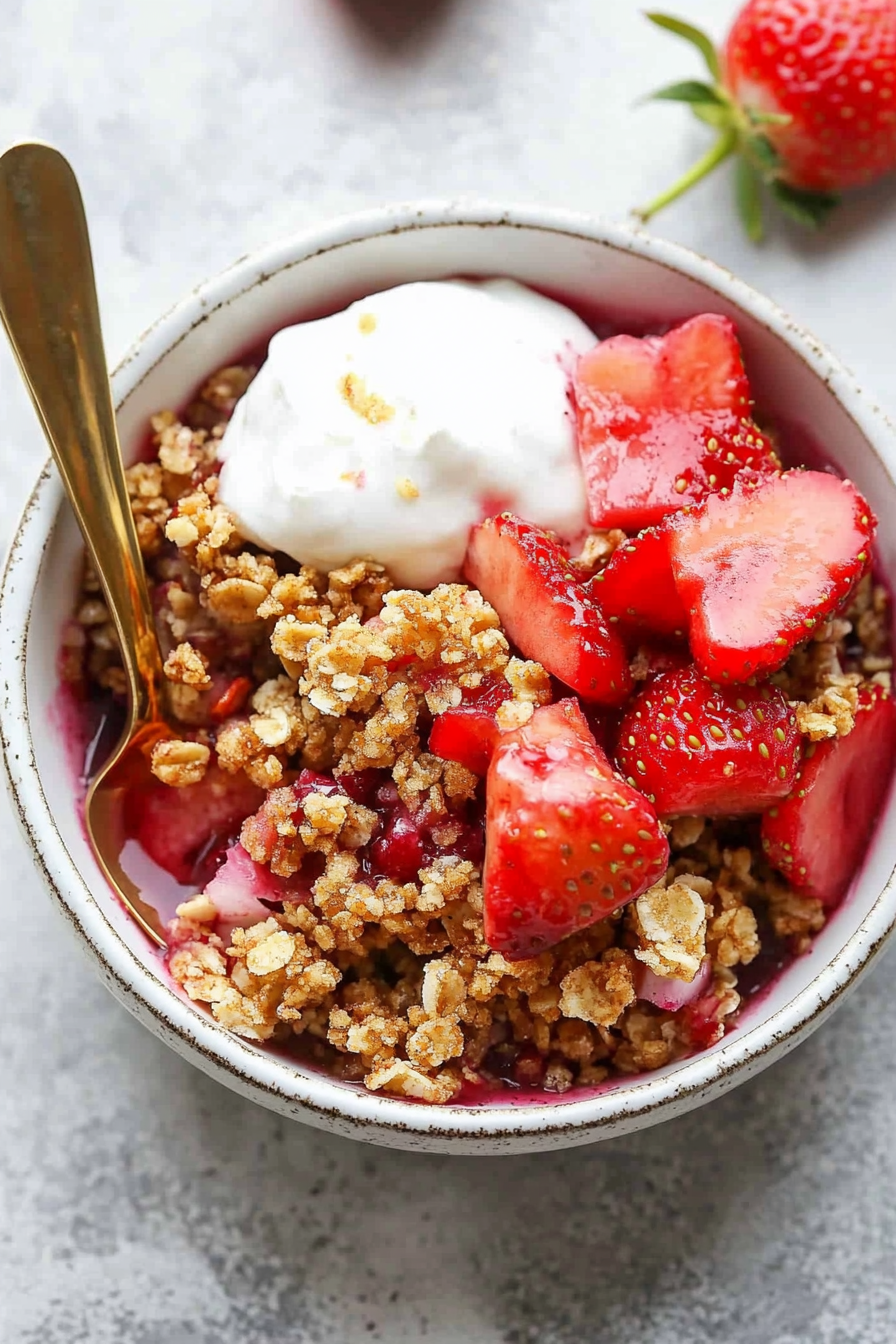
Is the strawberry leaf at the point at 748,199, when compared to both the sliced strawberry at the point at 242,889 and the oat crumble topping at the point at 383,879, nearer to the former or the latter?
the oat crumble topping at the point at 383,879

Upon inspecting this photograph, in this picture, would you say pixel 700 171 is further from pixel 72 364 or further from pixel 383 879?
pixel 383 879

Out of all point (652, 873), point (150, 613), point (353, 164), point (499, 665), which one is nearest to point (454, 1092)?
point (652, 873)

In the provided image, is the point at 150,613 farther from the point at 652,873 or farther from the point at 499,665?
the point at 652,873

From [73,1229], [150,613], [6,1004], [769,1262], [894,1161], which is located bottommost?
[73,1229]

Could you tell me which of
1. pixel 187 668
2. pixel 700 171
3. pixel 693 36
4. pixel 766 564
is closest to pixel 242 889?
pixel 187 668

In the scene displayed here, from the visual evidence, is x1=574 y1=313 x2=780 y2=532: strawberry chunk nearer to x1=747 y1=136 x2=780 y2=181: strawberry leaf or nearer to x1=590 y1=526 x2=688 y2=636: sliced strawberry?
x1=590 y1=526 x2=688 y2=636: sliced strawberry

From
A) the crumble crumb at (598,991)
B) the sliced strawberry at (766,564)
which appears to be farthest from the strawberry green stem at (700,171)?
the crumble crumb at (598,991)
